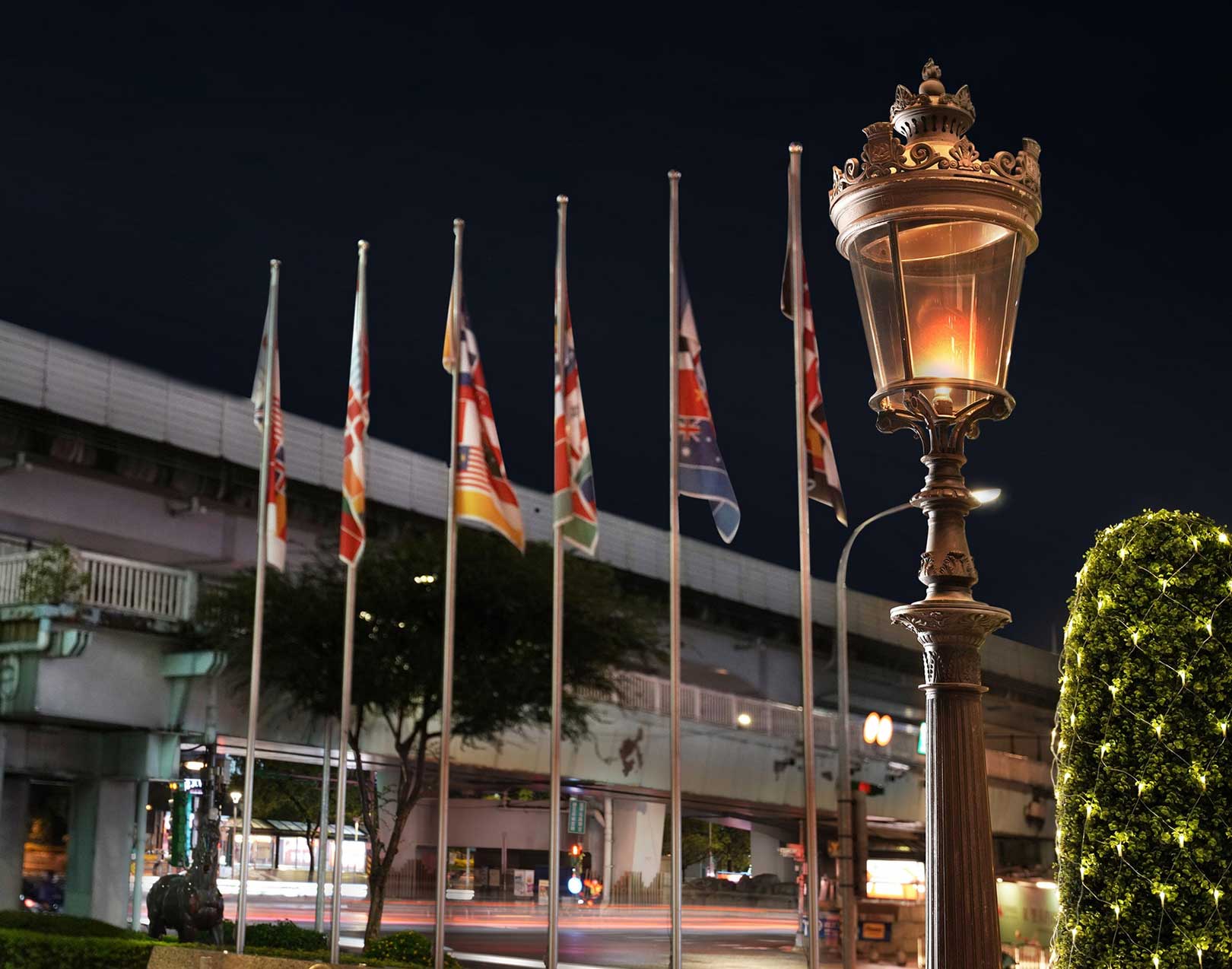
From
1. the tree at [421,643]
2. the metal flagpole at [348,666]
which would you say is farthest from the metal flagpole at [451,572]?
the tree at [421,643]

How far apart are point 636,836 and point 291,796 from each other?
58.9 feet

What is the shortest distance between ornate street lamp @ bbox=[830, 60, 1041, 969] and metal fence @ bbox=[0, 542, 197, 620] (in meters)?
23.9

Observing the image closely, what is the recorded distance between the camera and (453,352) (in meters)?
18.7

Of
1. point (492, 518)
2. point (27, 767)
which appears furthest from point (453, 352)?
point (27, 767)

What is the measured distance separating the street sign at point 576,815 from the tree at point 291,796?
637cm

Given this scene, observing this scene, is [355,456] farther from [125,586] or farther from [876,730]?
[876,730]

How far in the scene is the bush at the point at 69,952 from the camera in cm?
1889

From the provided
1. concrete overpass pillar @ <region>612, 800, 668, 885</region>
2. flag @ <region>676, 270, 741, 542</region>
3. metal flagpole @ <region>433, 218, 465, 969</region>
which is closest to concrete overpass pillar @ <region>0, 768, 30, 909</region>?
metal flagpole @ <region>433, 218, 465, 969</region>

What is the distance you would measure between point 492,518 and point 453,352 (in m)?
Result: 2.38

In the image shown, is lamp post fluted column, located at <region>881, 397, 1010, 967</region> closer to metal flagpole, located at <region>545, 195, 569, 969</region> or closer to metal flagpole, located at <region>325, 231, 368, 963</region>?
metal flagpole, located at <region>545, 195, 569, 969</region>

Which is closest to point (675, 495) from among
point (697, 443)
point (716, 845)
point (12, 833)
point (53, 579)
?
point (697, 443)

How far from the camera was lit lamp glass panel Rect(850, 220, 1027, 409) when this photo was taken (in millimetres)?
7230

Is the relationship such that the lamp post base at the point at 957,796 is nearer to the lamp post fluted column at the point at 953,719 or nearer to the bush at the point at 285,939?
the lamp post fluted column at the point at 953,719

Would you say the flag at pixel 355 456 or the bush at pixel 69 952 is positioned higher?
the flag at pixel 355 456
